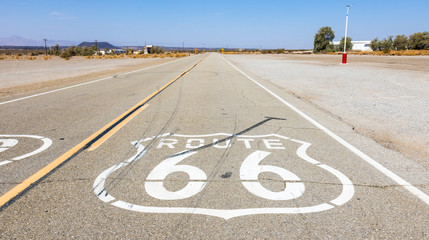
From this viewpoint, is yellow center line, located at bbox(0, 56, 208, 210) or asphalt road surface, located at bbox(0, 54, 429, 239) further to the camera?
yellow center line, located at bbox(0, 56, 208, 210)

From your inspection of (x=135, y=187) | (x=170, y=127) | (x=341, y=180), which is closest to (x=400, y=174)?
(x=341, y=180)

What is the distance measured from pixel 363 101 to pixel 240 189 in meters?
8.04

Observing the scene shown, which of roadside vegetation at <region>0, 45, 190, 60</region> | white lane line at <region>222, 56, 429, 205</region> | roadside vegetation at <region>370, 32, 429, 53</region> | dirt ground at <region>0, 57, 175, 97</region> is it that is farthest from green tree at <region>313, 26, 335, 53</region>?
white lane line at <region>222, 56, 429, 205</region>

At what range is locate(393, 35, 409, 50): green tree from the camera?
4306 inches

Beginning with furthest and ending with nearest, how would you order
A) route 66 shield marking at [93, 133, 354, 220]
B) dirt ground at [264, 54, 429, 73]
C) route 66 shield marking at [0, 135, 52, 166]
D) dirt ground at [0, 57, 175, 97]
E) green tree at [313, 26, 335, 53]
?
green tree at [313, 26, 335, 53]
dirt ground at [264, 54, 429, 73]
dirt ground at [0, 57, 175, 97]
route 66 shield marking at [0, 135, 52, 166]
route 66 shield marking at [93, 133, 354, 220]

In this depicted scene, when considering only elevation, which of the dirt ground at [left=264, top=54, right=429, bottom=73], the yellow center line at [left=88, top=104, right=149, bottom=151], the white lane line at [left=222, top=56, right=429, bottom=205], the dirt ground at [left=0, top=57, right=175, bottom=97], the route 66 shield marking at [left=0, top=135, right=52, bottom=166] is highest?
the dirt ground at [left=264, top=54, right=429, bottom=73]

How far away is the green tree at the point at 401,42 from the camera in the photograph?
109 m

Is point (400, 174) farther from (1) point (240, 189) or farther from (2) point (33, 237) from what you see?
(2) point (33, 237)

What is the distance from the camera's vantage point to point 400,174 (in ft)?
13.6

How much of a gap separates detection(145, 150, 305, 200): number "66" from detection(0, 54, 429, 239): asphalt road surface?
1 centimetres

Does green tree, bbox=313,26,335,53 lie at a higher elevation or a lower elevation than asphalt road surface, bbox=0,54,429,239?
higher

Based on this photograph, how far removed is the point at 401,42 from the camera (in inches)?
4338

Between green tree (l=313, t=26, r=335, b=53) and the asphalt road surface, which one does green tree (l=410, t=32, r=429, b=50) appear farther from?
the asphalt road surface

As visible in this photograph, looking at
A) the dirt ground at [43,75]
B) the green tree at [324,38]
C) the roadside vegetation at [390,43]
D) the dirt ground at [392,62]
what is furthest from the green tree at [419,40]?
the dirt ground at [43,75]
